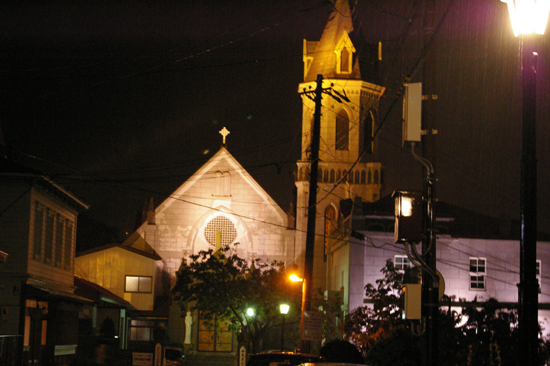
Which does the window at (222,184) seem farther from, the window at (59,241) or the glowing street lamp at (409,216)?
the glowing street lamp at (409,216)

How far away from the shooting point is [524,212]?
334 inches

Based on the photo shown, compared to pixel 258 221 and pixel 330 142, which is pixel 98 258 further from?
pixel 330 142

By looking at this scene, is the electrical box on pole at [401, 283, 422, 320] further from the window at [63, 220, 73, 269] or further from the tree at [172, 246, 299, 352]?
the tree at [172, 246, 299, 352]

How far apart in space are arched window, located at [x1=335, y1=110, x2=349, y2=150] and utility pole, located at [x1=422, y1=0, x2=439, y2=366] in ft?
143

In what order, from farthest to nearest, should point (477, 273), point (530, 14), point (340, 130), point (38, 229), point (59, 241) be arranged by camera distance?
point (340, 130)
point (477, 273)
point (59, 241)
point (38, 229)
point (530, 14)

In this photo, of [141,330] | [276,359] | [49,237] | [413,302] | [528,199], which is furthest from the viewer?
[141,330]

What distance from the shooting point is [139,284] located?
159 feet

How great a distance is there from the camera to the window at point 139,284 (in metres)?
48.2

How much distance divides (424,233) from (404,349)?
14.1 feet

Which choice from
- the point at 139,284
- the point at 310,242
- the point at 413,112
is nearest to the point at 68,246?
the point at 310,242

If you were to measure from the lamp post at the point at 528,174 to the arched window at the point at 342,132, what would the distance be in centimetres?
4734

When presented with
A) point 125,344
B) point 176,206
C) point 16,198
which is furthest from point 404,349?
point 176,206

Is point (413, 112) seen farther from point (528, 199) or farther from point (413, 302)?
point (528, 199)

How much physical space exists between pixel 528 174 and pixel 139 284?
42.2 meters
